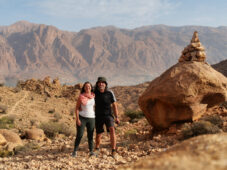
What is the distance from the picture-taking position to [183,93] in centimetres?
653

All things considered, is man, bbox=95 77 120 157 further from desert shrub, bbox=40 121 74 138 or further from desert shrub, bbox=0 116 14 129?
desert shrub, bbox=0 116 14 129

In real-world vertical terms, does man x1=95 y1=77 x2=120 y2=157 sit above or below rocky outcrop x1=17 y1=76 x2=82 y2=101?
above

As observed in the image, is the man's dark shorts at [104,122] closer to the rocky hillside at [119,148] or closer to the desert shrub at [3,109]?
the rocky hillside at [119,148]

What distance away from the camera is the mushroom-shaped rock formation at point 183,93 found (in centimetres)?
662

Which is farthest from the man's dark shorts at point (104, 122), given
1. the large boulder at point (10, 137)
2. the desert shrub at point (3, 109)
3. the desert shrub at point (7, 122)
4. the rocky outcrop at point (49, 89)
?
the rocky outcrop at point (49, 89)

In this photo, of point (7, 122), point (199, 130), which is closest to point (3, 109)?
point (7, 122)

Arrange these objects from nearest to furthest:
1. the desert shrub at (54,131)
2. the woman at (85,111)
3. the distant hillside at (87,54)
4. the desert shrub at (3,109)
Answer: the woman at (85,111) < the desert shrub at (54,131) < the desert shrub at (3,109) < the distant hillside at (87,54)

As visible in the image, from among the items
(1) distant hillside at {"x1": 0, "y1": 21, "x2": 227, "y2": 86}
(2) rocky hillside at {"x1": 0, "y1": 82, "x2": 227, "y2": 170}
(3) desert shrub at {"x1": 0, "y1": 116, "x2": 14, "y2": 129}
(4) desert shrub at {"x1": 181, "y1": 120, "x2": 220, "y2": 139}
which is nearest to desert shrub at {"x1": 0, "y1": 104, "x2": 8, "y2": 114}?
(2) rocky hillside at {"x1": 0, "y1": 82, "x2": 227, "y2": 170}

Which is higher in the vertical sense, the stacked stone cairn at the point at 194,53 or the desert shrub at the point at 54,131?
the stacked stone cairn at the point at 194,53

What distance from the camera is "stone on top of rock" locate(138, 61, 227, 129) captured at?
21.7 ft

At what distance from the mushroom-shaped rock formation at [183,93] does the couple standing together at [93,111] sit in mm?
2049

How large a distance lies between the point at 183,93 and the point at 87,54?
14150 cm

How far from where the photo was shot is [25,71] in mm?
123875

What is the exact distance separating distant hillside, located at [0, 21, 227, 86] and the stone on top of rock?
106758 mm
